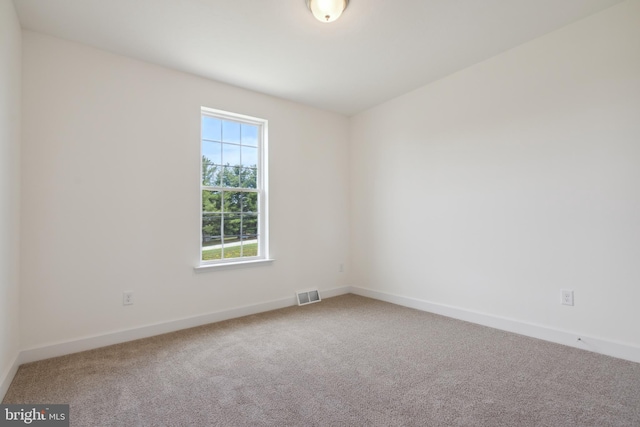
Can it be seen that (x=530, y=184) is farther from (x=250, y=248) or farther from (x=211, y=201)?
(x=211, y=201)

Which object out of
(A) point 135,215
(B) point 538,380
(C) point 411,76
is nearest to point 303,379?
(B) point 538,380

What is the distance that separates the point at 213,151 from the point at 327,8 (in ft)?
6.52

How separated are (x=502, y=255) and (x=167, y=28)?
357 centimetres

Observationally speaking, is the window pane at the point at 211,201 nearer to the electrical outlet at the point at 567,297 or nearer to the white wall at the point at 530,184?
the white wall at the point at 530,184

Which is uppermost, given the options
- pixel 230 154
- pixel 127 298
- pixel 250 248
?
pixel 230 154

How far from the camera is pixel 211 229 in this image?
3500 millimetres

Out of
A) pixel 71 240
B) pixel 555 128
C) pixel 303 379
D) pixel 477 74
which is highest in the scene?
pixel 477 74

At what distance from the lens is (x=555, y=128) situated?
8.94ft

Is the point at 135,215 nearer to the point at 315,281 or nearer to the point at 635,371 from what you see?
the point at 315,281

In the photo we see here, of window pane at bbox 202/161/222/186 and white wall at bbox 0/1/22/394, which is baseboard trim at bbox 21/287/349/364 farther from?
window pane at bbox 202/161/222/186

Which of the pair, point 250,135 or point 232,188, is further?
point 250,135

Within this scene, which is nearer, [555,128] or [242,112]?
[555,128]

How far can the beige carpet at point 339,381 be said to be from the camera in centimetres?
172

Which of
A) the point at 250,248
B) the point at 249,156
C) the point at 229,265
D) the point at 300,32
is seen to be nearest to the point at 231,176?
the point at 249,156
